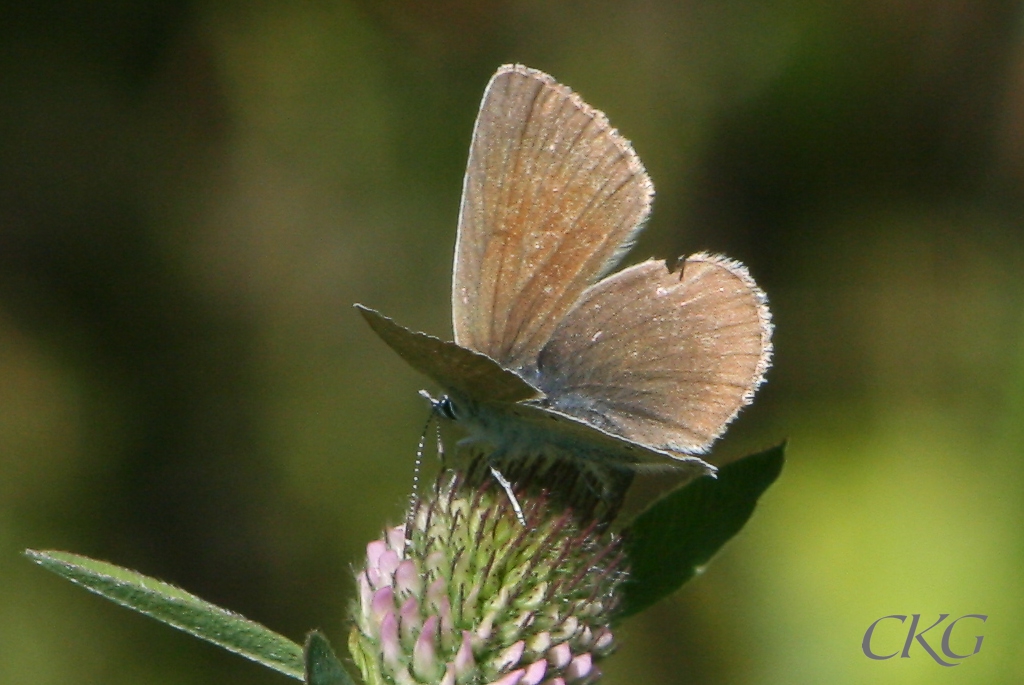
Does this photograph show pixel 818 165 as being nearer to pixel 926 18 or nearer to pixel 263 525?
pixel 926 18

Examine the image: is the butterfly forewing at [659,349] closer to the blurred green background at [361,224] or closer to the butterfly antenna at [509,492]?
the butterfly antenna at [509,492]

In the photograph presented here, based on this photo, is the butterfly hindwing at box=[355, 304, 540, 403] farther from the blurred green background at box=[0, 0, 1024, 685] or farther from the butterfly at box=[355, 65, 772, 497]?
the blurred green background at box=[0, 0, 1024, 685]

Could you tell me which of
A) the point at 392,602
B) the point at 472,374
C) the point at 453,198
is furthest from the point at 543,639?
the point at 453,198

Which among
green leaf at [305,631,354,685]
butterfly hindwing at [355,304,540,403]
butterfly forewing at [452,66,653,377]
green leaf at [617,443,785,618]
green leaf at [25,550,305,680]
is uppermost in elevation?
butterfly forewing at [452,66,653,377]

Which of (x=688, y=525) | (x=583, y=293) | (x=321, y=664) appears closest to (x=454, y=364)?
(x=583, y=293)

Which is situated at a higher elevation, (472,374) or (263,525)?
(472,374)

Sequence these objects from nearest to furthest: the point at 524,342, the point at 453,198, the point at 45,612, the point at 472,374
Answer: the point at 472,374 → the point at 524,342 → the point at 45,612 → the point at 453,198

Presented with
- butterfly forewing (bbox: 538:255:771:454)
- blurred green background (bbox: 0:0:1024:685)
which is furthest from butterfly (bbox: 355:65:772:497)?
blurred green background (bbox: 0:0:1024:685)
